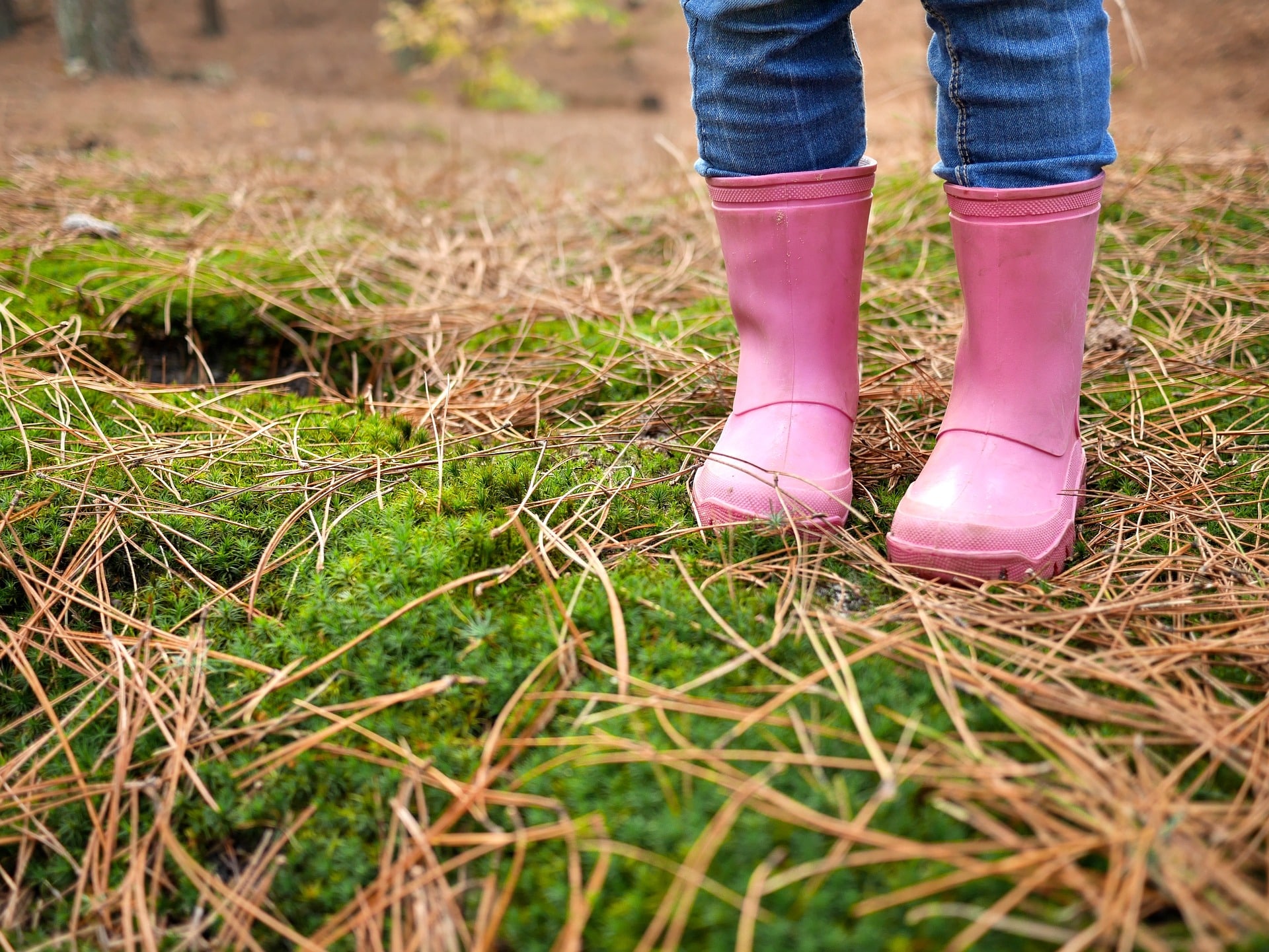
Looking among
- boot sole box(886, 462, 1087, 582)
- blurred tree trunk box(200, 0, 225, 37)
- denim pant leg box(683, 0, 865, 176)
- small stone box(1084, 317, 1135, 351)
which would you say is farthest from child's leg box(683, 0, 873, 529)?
blurred tree trunk box(200, 0, 225, 37)

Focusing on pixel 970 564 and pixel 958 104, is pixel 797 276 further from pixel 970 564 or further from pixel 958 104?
pixel 970 564

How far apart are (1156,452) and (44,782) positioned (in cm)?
165

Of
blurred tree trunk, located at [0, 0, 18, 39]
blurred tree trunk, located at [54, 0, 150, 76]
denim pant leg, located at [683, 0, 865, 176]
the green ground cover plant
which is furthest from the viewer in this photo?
blurred tree trunk, located at [0, 0, 18, 39]

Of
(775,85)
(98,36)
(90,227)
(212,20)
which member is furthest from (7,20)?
(775,85)

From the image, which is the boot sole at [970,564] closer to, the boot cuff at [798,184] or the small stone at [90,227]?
the boot cuff at [798,184]

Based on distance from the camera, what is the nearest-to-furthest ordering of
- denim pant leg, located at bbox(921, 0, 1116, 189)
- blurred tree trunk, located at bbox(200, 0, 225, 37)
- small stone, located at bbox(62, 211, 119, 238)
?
denim pant leg, located at bbox(921, 0, 1116, 189)
small stone, located at bbox(62, 211, 119, 238)
blurred tree trunk, located at bbox(200, 0, 225, 37)

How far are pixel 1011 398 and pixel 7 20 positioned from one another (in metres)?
11.8

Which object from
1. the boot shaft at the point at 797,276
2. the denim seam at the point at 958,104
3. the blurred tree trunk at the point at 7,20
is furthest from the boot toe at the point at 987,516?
the blurred tree trunk at the point at 7,20

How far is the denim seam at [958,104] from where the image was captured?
112 centimetres

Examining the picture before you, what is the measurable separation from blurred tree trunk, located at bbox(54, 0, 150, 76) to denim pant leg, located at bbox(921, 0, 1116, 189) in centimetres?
811

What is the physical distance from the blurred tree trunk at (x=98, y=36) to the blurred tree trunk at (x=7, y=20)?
2954 mm

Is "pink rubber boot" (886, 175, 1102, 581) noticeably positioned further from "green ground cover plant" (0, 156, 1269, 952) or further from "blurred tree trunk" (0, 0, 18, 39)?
"blurred tree trunk" (0, 0, 18, 39)

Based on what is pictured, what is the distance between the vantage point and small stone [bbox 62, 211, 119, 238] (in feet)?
7.73

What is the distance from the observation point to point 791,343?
4.52 ft
